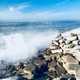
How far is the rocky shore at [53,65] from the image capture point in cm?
2318

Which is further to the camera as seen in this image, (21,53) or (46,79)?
(21,53)

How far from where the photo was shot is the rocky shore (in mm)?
23183

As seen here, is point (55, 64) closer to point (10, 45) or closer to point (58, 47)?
point (58, 47)

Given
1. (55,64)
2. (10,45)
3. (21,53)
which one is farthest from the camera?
(10,45)

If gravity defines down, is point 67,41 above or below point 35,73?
above

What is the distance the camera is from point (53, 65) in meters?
24.8

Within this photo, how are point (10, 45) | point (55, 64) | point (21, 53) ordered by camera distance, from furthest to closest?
point (10, 45) < point (21, 53) < point (55, 64)

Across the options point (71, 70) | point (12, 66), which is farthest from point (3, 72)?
point (71, 70)

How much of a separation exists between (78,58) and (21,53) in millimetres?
6726

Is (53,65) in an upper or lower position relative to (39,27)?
lower

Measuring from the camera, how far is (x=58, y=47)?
26.5 metres

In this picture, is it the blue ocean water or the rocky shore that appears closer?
the rocky shore

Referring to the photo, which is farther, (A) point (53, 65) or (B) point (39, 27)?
(B) point (39, 27)

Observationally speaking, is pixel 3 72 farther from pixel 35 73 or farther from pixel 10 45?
pixel 10 45
